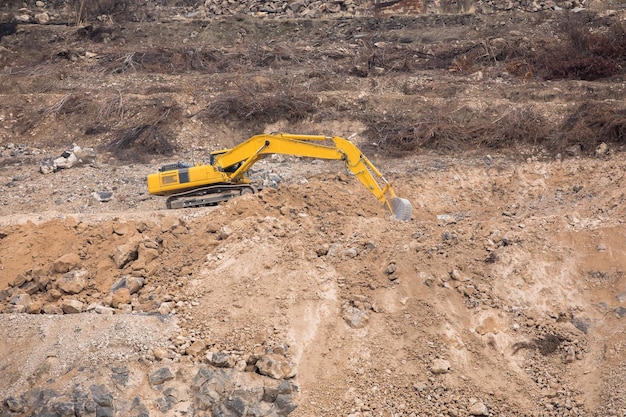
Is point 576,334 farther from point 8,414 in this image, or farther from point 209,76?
point 209,76

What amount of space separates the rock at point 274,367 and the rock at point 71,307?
8.11ft

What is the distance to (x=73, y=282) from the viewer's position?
31.9ft

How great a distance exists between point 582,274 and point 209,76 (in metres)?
11.6

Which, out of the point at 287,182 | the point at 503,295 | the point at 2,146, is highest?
the point at 503,295

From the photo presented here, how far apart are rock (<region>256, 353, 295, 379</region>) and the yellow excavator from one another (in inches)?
128

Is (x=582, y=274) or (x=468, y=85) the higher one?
(x=582, y=274)

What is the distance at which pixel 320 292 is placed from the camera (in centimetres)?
921

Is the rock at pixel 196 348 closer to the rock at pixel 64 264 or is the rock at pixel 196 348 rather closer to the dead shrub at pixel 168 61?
the rock at pixel 64 264

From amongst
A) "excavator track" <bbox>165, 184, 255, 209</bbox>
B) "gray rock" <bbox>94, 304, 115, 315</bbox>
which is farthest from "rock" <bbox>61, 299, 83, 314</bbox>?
"excavator track" <bbox>165, 184, 255, 209</bbox>

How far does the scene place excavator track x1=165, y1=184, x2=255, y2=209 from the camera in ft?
38.7

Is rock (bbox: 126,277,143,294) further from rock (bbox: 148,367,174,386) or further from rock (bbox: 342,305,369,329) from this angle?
rock (bbox: 342,305,369,329)

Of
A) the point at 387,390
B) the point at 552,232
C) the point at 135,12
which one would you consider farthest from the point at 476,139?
the point at 135,12

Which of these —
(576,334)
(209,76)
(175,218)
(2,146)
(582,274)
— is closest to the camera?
(576,334)

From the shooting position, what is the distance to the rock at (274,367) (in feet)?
26.6
